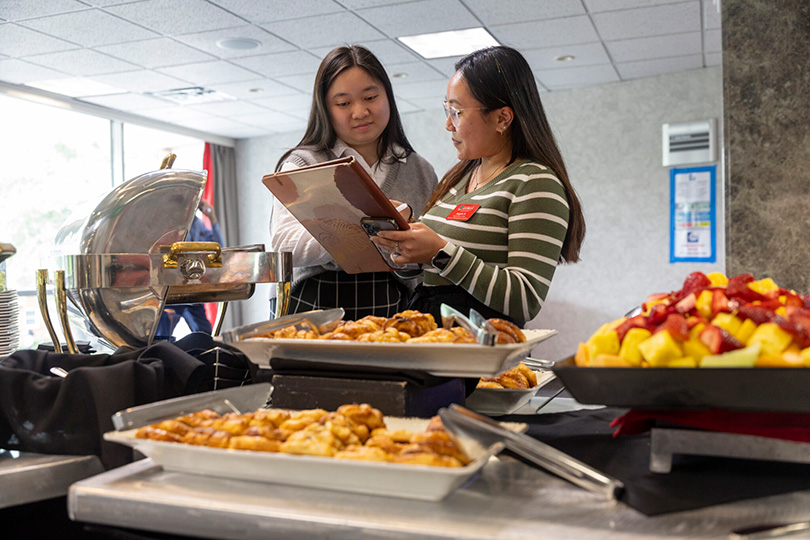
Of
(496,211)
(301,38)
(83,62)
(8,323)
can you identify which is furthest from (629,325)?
(83,62)

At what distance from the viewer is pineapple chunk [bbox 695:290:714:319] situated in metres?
0.83

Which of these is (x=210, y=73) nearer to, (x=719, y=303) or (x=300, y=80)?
(x=300, y=80)

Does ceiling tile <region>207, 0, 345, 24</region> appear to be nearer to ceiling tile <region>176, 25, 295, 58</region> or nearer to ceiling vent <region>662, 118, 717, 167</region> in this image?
ceiling tile <region>176, 25, 295, 58</region>

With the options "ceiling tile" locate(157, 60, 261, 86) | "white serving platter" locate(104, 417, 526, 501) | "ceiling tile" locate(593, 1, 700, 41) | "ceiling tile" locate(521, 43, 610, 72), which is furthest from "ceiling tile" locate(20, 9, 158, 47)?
"white serving platter" locate(104, 417, 526, 501)

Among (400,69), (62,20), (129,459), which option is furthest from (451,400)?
(400,69)

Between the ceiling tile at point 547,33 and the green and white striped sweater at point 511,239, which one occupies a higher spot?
the ceiling tile at point 547,33

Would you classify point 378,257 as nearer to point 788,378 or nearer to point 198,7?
point 788,378

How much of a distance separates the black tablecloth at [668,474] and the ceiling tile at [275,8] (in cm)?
366

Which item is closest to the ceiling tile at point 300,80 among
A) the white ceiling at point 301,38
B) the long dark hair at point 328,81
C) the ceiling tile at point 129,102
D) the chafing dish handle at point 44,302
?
the white ceiling at point 301,38

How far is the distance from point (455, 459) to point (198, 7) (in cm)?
398

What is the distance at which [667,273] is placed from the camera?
242 inches

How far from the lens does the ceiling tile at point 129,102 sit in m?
6.11

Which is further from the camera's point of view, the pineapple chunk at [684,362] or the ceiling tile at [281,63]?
the ceiling tile at [281,63]

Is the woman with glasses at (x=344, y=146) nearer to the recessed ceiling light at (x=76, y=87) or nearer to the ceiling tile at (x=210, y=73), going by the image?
the ceiling tile at (x=210, y=73)
